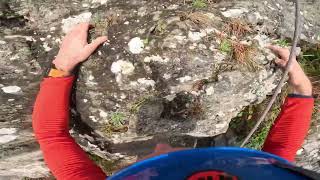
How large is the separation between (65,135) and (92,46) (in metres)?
0.69

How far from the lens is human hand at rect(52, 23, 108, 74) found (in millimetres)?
3471

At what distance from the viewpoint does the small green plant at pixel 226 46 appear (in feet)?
11.4

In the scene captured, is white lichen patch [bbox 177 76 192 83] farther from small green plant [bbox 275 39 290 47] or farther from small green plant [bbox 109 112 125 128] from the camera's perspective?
small green plant [bbox 275 39 290 47]

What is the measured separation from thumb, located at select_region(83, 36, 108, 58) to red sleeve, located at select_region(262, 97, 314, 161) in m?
1.47

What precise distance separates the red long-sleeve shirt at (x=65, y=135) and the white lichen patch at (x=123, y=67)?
0.33 m

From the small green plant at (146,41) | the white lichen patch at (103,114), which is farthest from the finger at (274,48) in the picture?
the white lichen patch at (103,114)

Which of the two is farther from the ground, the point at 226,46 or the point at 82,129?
the point at 226,46

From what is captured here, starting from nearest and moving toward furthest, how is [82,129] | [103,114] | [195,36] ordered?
[195,36] < [103,114] < [82,129]

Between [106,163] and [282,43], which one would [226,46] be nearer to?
[282,43]

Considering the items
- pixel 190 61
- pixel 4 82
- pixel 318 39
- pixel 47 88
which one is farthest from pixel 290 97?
pixel 4 82

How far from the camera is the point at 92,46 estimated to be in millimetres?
3473

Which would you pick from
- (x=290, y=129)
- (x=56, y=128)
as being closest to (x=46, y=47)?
(x=56, y=128)

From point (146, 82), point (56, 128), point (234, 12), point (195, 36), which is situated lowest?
point (56, 128)

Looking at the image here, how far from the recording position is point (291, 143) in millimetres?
3568
